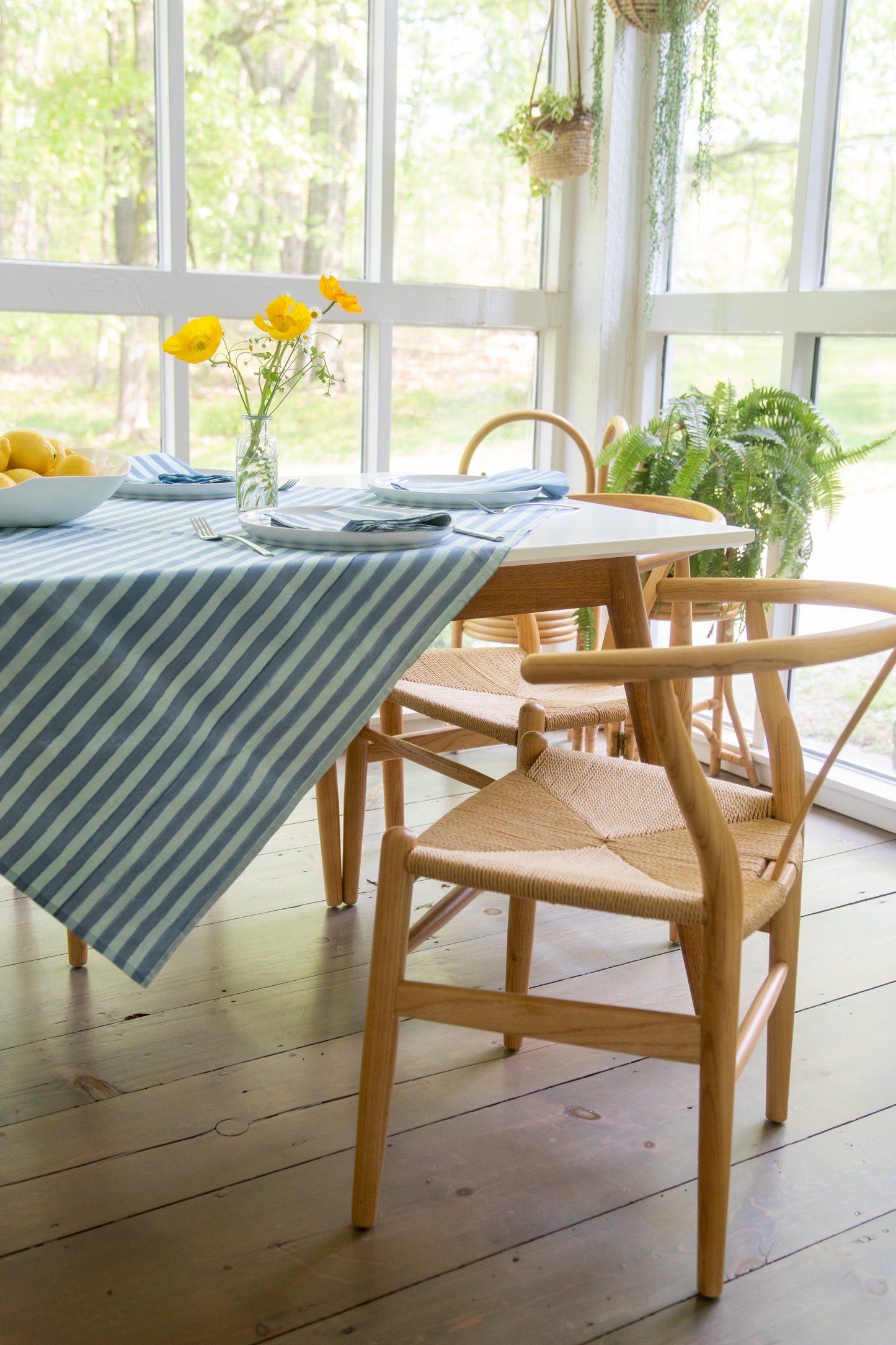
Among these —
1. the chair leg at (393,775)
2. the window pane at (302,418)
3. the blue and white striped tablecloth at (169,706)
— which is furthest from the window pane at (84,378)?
the blue and white striped tablecloth at (169,706)

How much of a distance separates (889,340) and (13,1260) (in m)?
2.25

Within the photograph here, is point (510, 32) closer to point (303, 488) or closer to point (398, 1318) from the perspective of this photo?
point (303, 488)

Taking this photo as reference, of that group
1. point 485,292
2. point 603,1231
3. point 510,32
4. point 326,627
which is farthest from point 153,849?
point 510,32

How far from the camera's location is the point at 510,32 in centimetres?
305

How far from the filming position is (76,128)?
8.41 feet

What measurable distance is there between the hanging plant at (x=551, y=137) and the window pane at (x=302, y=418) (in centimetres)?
55

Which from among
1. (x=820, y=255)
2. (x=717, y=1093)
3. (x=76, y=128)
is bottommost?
(x=717, y=1093)

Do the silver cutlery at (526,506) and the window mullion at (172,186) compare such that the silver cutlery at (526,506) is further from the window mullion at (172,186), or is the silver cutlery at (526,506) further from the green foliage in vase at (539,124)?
the green foliage in vase at (539,124)

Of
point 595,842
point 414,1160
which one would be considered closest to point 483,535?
point 595,842

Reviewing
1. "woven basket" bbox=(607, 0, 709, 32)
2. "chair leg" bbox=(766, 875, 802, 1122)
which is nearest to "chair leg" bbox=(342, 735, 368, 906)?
"chair leg" bbox=(766, 875, 802, 1122)

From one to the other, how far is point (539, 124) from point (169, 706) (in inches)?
81.8

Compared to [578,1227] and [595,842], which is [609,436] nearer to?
[595,842]

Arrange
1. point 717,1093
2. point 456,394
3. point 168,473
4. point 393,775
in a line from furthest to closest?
1. point 456,394
2. point 393,775
3. point 168,473
4. point 717,1093

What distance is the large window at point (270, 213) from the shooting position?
256 centimetres
